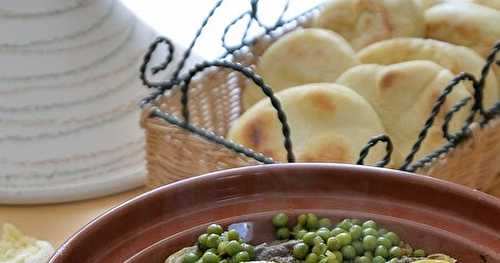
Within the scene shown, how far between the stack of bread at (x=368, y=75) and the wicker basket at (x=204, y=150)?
0.17 feet

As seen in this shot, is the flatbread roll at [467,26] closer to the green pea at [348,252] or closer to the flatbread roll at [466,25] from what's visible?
the flatbread roll at [466,25]

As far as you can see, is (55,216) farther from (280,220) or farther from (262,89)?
(280,220)

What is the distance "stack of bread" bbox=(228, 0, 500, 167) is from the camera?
0.91 metres

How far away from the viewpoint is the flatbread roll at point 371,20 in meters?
1.07

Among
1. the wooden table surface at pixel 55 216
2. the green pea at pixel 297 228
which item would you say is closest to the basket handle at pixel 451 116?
the green pea at pixel 297 228

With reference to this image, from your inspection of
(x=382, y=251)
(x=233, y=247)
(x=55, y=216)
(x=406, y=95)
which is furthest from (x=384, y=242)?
(x=55, y=216)

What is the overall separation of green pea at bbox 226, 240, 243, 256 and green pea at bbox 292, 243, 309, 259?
0.04 meters

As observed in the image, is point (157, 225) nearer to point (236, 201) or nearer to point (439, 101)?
point (236, 201)

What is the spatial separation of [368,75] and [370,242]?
0.43m

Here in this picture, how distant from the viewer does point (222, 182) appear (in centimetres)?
62

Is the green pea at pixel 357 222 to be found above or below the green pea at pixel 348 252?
above

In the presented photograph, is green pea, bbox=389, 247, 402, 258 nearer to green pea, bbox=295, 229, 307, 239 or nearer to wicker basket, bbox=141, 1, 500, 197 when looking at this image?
green pea, bbox=295, 229, 307, 239

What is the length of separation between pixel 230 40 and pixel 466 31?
1.79 ft

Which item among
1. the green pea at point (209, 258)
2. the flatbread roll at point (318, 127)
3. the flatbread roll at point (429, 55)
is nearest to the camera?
the green pea at point (209, 258)
